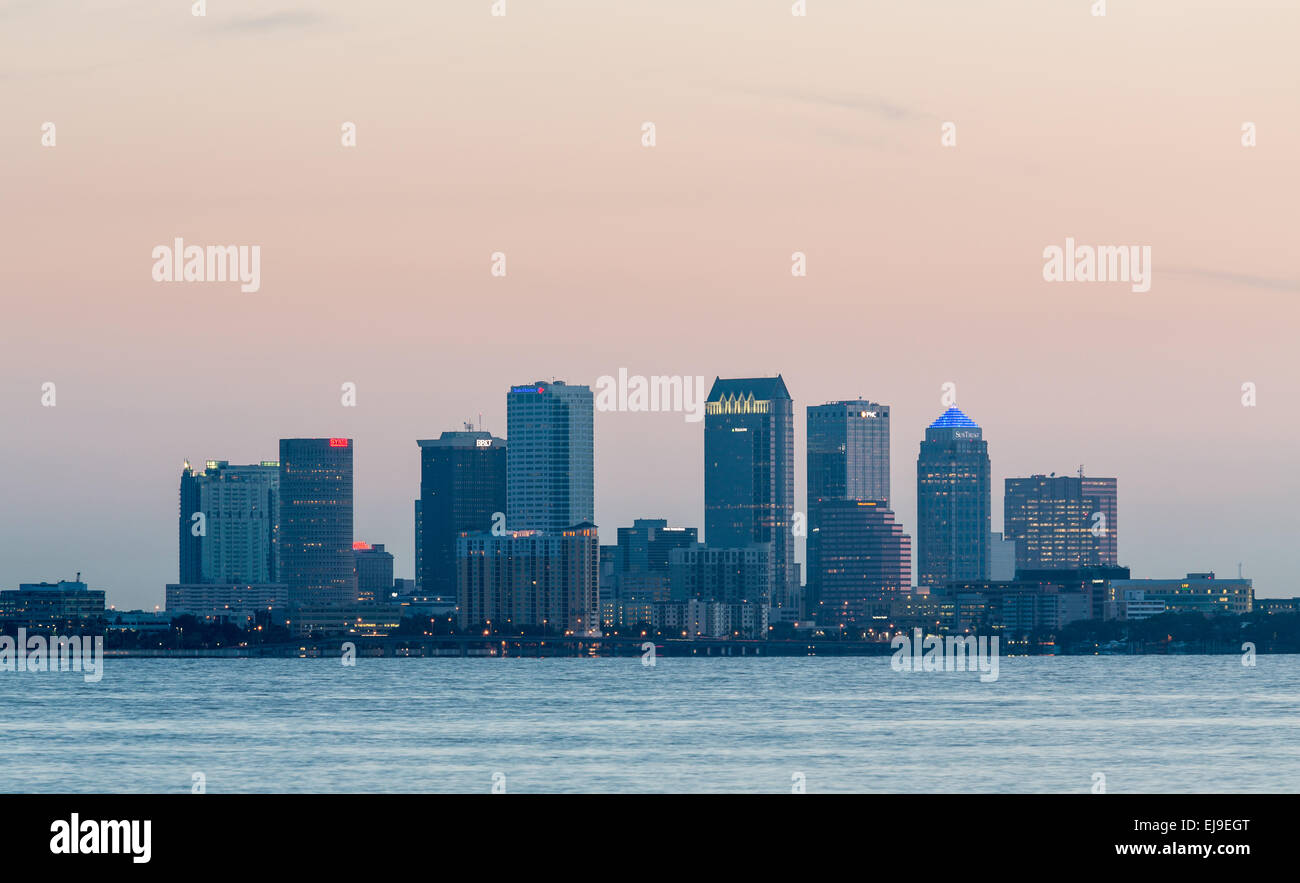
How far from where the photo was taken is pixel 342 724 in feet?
310

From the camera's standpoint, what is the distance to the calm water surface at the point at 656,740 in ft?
188

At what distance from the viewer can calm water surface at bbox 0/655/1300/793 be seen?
57.3 metres

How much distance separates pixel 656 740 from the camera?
77750mm

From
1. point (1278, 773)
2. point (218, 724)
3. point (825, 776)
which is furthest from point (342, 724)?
point (1278, 773)

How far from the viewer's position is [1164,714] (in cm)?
10512
